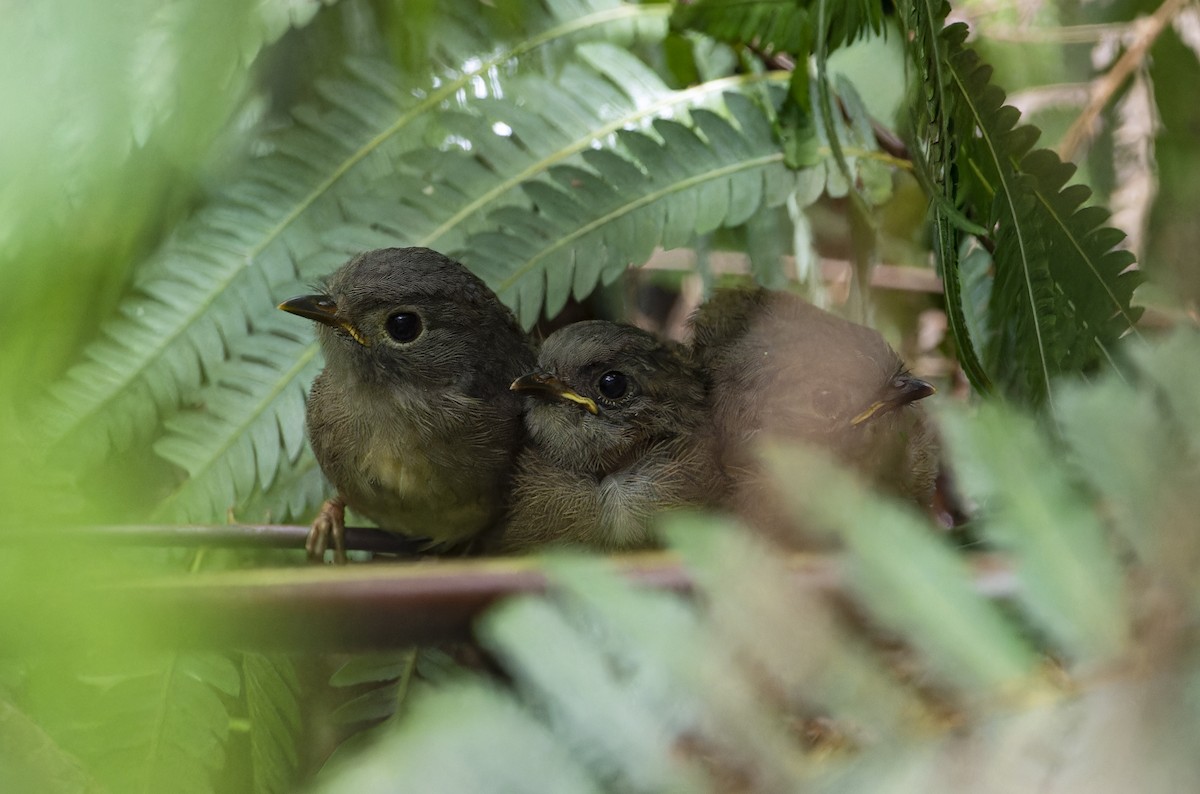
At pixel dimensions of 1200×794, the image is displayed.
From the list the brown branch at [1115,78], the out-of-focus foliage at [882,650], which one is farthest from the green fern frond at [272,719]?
the brown branch at [1115,78]

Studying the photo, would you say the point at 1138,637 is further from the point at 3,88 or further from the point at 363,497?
the point at 363,497

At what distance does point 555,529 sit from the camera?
155 centimetres

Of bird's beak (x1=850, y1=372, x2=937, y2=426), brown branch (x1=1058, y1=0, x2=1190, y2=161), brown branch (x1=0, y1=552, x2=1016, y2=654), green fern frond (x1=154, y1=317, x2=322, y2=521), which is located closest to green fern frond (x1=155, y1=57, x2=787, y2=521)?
green fern frond (x1=154, y1=317, x2=322, y2=521)

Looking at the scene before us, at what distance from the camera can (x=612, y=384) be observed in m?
1.66

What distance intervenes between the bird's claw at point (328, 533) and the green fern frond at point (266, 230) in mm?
284

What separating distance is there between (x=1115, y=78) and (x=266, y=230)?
1.72 metres

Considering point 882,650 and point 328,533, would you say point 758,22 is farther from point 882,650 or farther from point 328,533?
point 882,650

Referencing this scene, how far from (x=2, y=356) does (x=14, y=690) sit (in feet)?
0.74

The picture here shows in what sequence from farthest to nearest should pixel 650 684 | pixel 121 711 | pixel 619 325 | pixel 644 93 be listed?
pixel 644 93
pixel 619 325
pixel 121 711
pixel 650 684

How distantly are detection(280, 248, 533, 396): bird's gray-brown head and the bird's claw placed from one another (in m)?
0.20

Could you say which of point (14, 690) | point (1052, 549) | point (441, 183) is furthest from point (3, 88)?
point (441, 183)

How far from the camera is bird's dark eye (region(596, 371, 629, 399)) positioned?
5.43 ft

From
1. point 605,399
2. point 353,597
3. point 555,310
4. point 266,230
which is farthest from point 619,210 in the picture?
point 353,597

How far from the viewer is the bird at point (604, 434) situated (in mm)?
1573
